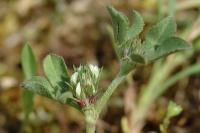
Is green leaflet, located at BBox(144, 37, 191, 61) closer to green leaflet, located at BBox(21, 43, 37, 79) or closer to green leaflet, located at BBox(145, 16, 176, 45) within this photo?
green leaflet, located at BBox(145, 16, 176, 45)

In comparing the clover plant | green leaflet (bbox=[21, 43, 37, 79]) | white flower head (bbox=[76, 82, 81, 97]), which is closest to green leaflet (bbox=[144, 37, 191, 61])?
the clover plant

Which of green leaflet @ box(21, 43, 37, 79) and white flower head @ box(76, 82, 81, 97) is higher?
green leaflet @ box(21, 43, 37, 79)

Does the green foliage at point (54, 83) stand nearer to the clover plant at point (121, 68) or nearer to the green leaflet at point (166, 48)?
the clover plant at point (121, 68)

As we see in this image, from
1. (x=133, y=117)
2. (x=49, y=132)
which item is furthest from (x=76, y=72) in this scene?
(x=49, y=132)

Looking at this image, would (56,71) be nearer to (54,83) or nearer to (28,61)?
(54,83)

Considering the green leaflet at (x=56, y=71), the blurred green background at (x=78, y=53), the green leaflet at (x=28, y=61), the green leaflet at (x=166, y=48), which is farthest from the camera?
the blurred green background at (x=78, y=53)

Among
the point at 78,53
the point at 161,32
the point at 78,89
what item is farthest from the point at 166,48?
the point at 78,53

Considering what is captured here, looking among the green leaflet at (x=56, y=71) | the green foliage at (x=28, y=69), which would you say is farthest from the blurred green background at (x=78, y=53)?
the green leaflet at (x=56, y=71)
